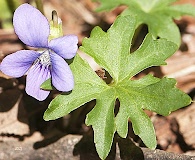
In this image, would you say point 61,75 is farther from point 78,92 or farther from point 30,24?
point 30,24

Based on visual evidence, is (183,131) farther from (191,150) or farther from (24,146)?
(24,146)

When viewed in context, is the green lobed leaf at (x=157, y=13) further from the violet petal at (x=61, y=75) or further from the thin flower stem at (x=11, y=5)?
the violet petal at (x=61, y=75)

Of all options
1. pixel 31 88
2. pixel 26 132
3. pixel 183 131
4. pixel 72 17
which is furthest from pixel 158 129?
pixel 72 17

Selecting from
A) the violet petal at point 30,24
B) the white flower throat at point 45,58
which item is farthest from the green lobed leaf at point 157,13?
the violet petal at point 30,24

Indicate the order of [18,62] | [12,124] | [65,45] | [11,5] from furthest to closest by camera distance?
[11,5] → [12,124] → [18,62] → [65,45]

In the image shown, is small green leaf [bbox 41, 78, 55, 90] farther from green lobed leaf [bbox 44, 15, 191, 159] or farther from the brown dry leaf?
the brown dry leaf

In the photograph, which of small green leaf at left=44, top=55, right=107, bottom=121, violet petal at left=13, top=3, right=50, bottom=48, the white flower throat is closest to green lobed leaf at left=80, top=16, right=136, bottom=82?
small green leaf at left=44, top=55, right=107, bottom=121

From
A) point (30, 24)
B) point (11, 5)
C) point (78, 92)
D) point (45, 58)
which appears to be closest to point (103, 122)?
point (78, 92)
